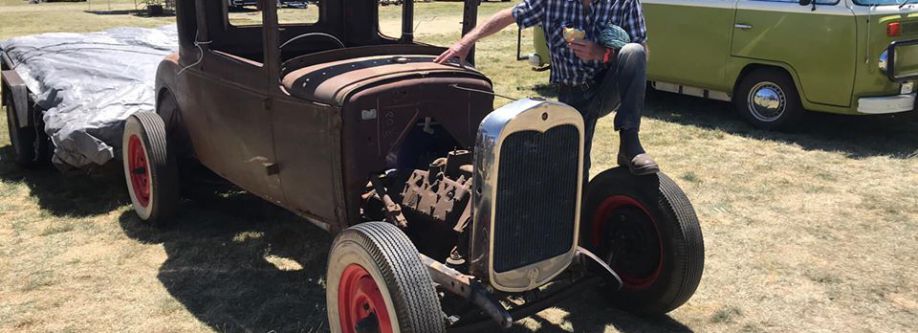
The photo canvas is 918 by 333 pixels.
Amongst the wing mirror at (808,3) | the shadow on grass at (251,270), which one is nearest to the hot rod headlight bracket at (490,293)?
the shadow on grass at (251,270)

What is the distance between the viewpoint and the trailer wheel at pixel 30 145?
594 centimetres

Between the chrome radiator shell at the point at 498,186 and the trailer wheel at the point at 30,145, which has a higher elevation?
the chrome radiator shell at the point at 498,186

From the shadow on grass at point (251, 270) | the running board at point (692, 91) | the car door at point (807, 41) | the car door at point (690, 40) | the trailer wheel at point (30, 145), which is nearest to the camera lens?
the shadow on grass at point (251, 270)

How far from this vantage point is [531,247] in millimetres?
3047

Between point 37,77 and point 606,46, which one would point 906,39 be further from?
point 37,77

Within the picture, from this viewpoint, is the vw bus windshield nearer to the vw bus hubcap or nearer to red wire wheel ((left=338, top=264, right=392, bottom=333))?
the vw bus hubcap

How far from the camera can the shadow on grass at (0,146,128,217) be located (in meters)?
5.34

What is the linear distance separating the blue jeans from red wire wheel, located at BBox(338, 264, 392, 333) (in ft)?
3.74

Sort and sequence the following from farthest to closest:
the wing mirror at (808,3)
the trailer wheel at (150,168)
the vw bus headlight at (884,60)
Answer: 1. the wing mirror at (808,3)
2. the vw bus headlight at (884,60)
3. the trailer wheel at (150,168)

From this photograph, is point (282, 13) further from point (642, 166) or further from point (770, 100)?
point (770, 100)

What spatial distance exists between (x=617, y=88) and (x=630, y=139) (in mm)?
237

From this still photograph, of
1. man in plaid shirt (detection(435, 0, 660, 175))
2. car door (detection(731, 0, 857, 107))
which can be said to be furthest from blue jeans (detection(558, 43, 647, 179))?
car door (detection(731, 0, 857, 107))

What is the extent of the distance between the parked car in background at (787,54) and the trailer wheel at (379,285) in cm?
557

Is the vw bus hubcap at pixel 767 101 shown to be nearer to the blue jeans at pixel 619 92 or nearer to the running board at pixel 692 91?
the running board at pixel 692 91
